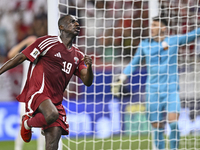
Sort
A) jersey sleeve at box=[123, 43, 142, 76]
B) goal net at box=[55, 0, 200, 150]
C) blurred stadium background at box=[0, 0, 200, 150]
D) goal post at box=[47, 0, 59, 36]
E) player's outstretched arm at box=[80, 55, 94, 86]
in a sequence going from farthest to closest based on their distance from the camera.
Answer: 1. goal net at box=[55, 0, 200, 150]
2. blurred stadium background at box=[0, 0, 200, 150]
3. jersey sleeve at box=[123, 43, 142, 76]
4. goal post at box=[47, 0, 59, 36]
5. player's outstretched arm at box=[80, 55, 94, 86]

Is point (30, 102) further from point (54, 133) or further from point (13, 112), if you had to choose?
point (13, 112)

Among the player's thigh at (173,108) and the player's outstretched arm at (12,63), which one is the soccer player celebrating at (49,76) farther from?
the player's thigh at (173,108)

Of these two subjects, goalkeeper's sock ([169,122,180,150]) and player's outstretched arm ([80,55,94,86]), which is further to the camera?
goalkeeper's sock ([169,122,180,150])

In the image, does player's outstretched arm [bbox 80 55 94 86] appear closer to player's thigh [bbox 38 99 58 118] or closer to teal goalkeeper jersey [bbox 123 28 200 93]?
player's thigh [bbox 38 99 58 118]

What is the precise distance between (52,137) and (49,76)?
0.62 metres

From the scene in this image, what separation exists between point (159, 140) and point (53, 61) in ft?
7.79

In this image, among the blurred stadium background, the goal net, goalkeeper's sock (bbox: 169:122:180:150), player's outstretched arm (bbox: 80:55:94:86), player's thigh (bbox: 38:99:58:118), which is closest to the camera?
Answer: player's thigh (bbox: 38:99:58:118)

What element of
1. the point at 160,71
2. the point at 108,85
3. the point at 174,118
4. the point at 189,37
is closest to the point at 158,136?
the point at 174,118

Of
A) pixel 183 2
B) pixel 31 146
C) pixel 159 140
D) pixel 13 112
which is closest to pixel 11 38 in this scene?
pixel 13 112

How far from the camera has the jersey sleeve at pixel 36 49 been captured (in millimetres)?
3773

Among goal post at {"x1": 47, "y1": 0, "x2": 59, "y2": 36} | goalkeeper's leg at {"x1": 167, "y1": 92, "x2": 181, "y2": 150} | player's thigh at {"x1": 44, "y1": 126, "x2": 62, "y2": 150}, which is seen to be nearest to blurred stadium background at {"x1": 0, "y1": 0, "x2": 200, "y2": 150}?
goalkeeper's leg at {"x1": 167, "y1": 92, "x2": 181, "y2": 150}

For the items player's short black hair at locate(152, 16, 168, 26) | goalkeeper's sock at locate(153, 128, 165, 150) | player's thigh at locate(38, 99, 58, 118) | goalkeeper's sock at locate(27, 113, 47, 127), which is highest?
player's short black hair at locate(152, 16, 168, 26)

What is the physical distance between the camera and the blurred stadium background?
598 centimetres

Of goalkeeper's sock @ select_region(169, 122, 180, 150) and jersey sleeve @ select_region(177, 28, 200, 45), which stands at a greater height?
jersey sleeve @ select_region(177, 28, 200, 45)
